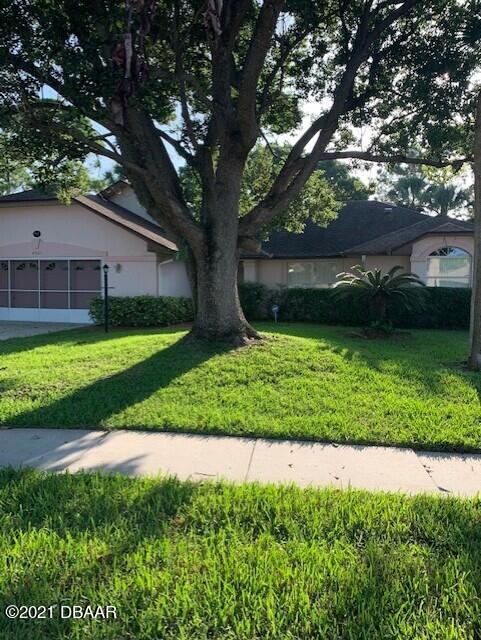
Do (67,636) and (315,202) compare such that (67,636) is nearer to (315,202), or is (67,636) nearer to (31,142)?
(31,142)

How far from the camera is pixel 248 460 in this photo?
4508 millimetres

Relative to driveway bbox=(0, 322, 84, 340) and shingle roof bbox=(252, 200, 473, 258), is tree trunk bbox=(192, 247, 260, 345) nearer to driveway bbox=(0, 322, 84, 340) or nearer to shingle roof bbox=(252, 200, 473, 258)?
driveway bbox=(0, 322, 84, 340)

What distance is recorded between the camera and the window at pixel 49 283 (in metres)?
Result: 18.2

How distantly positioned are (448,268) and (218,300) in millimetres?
11149

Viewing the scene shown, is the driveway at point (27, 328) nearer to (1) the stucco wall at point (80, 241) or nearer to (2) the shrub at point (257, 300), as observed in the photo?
(1) the stucco wall at point (80, 241)

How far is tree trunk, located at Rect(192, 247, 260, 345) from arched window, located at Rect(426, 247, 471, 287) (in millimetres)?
10394

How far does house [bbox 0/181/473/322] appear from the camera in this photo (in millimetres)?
17188

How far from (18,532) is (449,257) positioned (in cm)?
1687

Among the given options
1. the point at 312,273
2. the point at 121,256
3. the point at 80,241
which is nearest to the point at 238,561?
the point at 121,256

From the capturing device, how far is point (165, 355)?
874cm

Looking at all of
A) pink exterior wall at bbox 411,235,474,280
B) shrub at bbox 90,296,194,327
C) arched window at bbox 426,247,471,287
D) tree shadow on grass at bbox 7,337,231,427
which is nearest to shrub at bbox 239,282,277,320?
shrub at bbox 90,296,194,327

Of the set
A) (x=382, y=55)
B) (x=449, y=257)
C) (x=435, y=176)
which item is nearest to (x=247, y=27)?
(x=382, y=55)

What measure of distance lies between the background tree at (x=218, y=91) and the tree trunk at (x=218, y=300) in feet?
0.07

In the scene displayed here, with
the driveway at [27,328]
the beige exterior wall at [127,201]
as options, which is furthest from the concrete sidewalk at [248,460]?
the beige exterior wall at [127,201]
